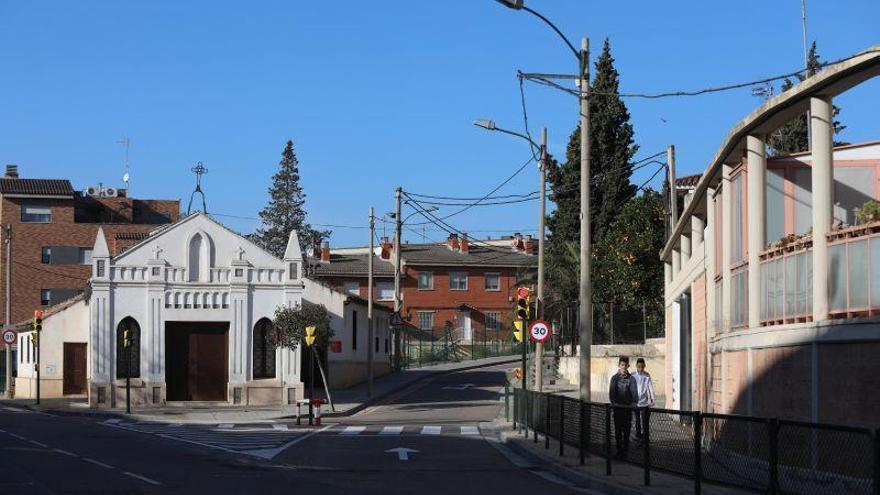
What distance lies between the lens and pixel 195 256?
4272cm

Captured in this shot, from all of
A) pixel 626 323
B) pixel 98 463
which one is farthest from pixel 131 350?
pixel 98 463

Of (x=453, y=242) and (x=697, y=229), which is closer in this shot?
(x=697, y=229)

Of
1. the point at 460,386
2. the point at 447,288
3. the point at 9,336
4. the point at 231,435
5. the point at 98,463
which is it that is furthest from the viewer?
the point at 447,288

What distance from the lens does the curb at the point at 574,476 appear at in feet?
52.4

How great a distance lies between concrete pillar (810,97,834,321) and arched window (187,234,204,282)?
30.1m

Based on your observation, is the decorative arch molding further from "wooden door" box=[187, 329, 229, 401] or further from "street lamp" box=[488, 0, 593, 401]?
"street lamp" box=[488, 0, 593, 401]

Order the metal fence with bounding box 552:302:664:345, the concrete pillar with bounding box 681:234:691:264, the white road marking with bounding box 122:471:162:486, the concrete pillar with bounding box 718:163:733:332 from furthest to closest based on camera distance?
the metal fence with bounding box 552:302:664:345 < the concrete pillar with bounding box 681:234:691:264 < the concrete pillar with bounding box 718:163:733:332 < the white road marking with bounding box 122:471:162:486

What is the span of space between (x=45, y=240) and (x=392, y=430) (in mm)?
52132

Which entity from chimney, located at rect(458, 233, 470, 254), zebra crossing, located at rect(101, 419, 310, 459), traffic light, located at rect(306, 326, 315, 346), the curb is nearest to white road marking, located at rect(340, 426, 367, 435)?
zebra crossing, located at rect(101, 419, 310, 459)

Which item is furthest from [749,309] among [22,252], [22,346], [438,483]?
[22,252]

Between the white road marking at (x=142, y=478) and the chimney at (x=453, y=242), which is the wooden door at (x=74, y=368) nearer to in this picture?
the white road marking at (x=142, y=478)

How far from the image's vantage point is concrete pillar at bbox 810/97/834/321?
15797mm

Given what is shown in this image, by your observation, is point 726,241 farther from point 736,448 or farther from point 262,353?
point 262,353

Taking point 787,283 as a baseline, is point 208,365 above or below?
below
